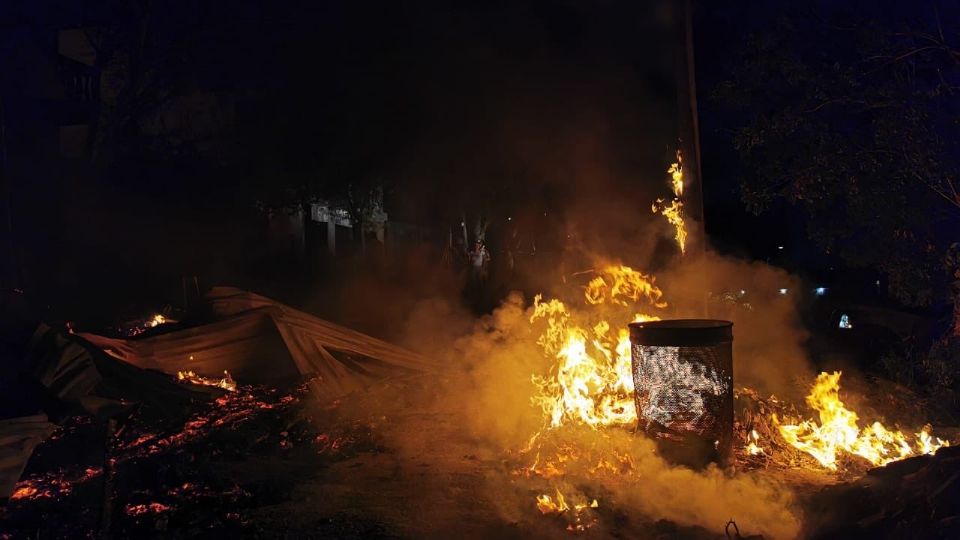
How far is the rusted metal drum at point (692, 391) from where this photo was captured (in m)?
5.35

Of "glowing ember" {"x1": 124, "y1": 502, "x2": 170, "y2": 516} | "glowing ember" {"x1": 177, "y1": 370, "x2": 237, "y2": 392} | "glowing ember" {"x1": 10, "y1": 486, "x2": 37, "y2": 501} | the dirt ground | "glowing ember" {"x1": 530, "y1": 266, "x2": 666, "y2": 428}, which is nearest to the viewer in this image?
the dirt ground

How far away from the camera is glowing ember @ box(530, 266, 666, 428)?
257 inches

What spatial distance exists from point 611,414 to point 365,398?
312 cm

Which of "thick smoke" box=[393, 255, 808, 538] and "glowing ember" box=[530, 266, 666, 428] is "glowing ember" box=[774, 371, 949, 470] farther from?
"glowing ember" box=[530, 266, 666, 428]

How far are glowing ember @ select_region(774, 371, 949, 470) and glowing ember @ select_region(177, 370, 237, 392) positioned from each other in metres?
6.19

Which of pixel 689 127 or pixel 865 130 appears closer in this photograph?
pixel 689 127

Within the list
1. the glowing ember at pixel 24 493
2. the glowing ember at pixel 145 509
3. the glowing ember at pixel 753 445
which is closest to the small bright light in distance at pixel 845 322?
the glowing ember at pixel 753 445

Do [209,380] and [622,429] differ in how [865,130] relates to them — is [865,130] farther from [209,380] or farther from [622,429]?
[209,380]

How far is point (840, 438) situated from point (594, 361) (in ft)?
7.60

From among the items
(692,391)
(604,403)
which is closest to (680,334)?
(692,391)

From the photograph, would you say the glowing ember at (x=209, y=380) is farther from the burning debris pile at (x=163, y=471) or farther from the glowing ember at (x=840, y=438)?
the glowing ember at (x=840, y=438)

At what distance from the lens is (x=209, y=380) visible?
26.4 ft

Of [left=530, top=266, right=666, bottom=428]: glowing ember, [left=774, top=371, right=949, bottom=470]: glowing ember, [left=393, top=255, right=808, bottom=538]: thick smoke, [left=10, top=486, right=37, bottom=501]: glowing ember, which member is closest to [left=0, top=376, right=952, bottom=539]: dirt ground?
[left=10, top=486, right=37, bottom=501]: glowing ember

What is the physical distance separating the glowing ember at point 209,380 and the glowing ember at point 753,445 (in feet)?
19.1
